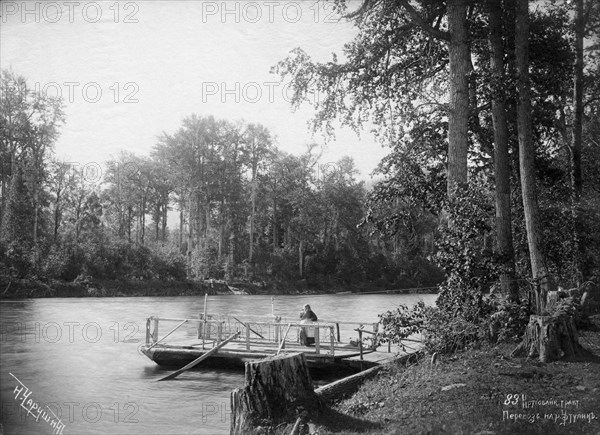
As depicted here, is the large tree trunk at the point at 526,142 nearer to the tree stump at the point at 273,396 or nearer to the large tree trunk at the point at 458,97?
the large tree trunk at the point at 458,97

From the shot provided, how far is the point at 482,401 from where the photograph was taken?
6605 mm

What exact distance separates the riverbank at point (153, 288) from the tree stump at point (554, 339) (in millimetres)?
40051

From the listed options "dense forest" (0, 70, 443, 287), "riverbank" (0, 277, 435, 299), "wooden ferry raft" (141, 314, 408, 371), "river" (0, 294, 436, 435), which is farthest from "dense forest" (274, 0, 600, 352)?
"riverbank" (0, 277, 435, 299)

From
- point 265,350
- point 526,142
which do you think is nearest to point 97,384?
point 265,350

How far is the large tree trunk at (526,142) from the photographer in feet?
37.7

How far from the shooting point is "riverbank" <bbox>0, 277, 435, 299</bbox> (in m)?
40.9

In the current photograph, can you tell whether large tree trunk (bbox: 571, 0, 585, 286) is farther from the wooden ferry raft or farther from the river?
the river

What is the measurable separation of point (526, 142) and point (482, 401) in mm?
7135

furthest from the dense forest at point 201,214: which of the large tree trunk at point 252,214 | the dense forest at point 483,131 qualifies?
the dense forest at point 483,131

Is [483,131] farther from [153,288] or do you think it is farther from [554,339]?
[153,288]

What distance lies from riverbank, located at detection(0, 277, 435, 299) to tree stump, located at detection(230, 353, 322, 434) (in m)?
38.6

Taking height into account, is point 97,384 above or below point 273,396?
below

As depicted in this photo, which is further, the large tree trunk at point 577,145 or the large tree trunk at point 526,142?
the large tree trunk at point 577,145

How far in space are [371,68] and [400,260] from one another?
61242 millimetres
